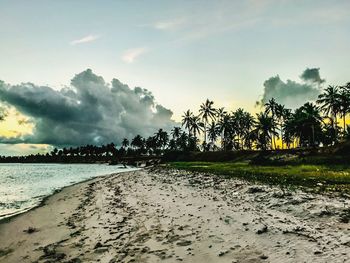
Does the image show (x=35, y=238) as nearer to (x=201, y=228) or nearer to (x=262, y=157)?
(x=201, y=228)

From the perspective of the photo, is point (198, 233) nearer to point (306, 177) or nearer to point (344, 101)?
point (306, 177)

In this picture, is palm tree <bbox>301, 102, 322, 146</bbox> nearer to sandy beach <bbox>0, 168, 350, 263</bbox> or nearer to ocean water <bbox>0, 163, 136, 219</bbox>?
ocean water <bbox>0, 163, 136, 219</bbox>

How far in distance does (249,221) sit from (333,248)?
344 centimetres

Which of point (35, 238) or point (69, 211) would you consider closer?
point (35, 238)

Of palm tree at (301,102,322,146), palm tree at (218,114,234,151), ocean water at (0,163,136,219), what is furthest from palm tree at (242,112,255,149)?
ocean water at (0,163,136,219)

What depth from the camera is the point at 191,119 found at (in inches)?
5453

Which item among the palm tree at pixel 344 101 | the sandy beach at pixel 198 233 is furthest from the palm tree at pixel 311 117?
the sandy beach at pixel 198 233

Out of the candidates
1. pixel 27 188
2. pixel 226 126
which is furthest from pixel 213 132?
pixel 27 188

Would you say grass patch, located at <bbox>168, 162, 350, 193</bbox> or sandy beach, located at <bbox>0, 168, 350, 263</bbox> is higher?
grass patch, located at <bbox>168, 162, 350, 193</bbox>

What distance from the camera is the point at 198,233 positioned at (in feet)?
30.4

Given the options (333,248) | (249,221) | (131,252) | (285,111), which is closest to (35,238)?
(131,252)

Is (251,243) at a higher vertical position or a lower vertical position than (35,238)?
higher

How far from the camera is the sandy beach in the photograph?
23.3 ft

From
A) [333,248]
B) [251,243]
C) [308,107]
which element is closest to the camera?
[333,248]
